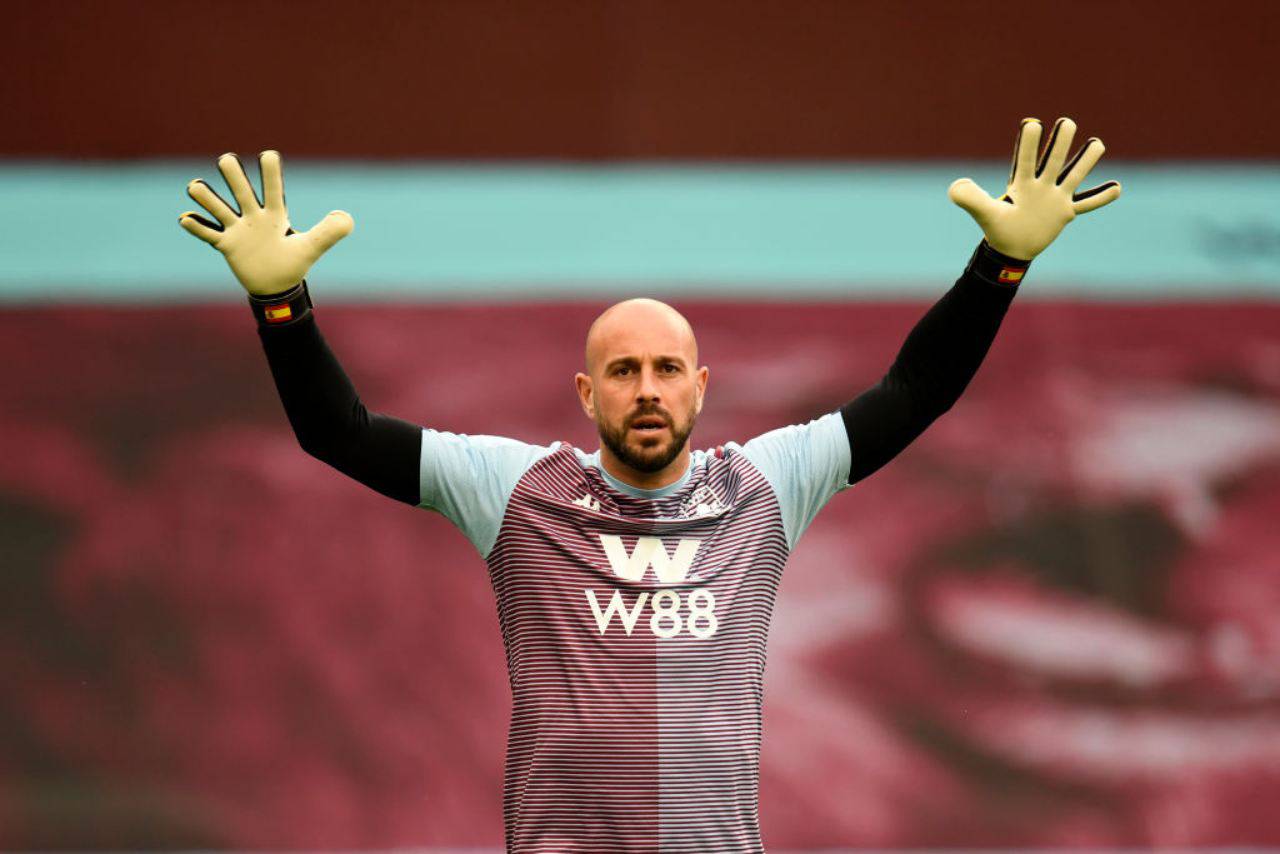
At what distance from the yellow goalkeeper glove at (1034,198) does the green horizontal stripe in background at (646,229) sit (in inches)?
101

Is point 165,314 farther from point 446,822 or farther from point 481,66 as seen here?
point 446,822

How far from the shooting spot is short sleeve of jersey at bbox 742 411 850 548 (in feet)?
6.73

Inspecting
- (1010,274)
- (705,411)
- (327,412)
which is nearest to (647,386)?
(327,412)

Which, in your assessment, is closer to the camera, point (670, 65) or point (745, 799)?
point (745, 799)

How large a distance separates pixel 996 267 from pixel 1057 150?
0.19m

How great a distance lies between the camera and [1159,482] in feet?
15.0

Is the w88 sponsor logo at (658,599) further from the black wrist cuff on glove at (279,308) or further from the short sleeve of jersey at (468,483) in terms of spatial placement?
the black wrist cuff on glove at (279,308)

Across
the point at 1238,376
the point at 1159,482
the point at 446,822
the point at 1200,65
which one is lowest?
the point at 446,822

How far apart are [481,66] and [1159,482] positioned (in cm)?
255

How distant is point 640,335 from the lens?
198 cm

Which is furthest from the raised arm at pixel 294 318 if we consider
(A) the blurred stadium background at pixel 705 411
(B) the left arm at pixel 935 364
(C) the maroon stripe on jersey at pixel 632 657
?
(A) the blurred stadium background at pixel 705 411

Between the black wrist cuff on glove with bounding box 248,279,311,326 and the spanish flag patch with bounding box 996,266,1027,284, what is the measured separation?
960 millimetres

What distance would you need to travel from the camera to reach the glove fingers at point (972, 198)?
196cm

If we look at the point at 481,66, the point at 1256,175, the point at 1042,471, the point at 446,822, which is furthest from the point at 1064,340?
the point at 446,822
